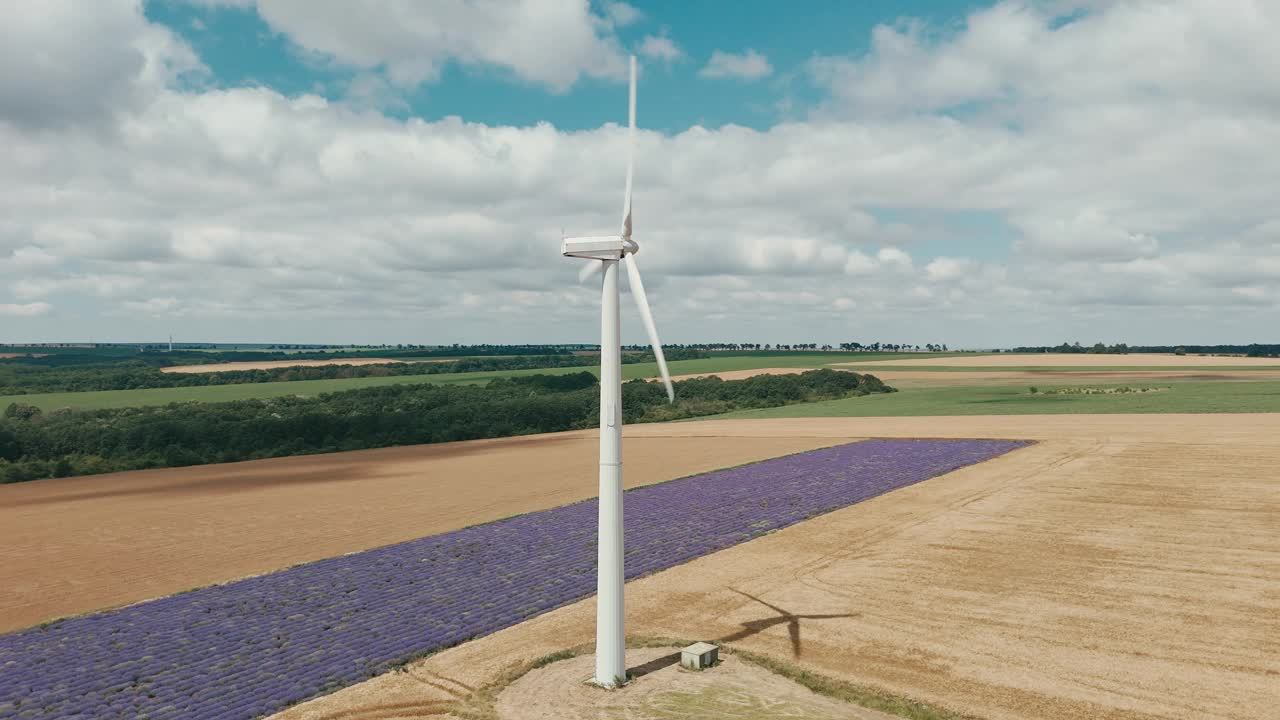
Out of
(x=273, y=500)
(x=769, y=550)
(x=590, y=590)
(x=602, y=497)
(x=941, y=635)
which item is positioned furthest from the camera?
(x=273, y=500)

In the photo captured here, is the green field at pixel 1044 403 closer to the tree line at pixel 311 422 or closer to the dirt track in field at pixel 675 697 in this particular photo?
the tree line at pixel 311 422

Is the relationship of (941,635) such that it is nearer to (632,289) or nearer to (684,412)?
(632,289)

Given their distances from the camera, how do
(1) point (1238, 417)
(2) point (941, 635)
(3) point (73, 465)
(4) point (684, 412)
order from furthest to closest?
(4) point (684, 412) → (1) point (1238, 417) → (3) point (73, 465) → (2) point (941, 635)

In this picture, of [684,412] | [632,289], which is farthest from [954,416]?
[632,289]

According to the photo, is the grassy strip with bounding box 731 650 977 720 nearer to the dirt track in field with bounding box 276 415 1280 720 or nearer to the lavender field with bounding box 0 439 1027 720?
the dirt track in field with bounding box 276 415 1280 720

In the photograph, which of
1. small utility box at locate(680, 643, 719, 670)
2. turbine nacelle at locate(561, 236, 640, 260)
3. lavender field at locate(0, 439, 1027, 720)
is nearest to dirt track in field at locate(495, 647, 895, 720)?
small utility box at locate(680, 643, 719, 670)

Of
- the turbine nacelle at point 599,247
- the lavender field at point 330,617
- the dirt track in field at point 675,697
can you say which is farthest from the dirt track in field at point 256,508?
the turbine nacelle at point 599,247
